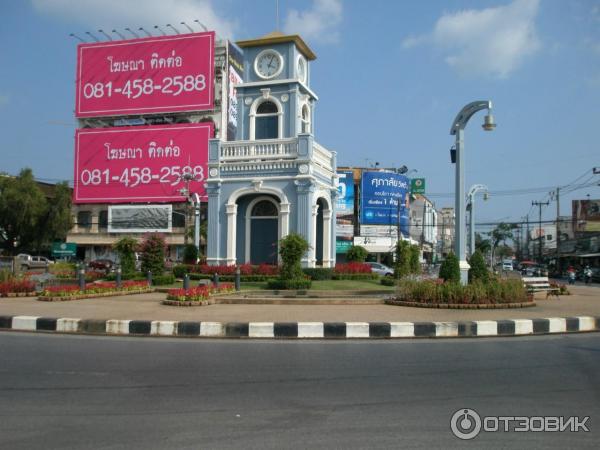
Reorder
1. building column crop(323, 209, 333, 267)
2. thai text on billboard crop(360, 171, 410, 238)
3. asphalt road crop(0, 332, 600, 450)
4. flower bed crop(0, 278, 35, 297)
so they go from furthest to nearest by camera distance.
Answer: thai text on billboard crop(360, 171, 410, 238) < building column crop(323, 209, 333, 267) < flower bed crop(0, 278, 35, 297) < asphalt road crop(0, 332, 600, 450)

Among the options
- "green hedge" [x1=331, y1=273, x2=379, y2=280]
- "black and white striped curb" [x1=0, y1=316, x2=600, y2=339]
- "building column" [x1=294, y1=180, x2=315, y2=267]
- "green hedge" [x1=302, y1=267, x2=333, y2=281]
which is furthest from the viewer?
"green hedge" [x1=331, y1=273, x2=379, y2=280]

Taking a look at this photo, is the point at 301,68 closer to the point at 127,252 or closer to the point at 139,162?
the point at 127,252

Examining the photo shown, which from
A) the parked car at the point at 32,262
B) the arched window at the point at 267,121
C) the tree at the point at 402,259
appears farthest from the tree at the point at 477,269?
the parked car at the point at 32,262

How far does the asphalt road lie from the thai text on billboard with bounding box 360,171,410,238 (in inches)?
2030

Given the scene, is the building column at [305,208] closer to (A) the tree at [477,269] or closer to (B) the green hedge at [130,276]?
(B) the green hedge at [130,276]

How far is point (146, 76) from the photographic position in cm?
5481

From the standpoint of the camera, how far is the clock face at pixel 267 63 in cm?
2359

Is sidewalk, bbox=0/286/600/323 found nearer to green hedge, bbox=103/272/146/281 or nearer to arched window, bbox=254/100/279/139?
green hedge, bbox=103/272/146/281

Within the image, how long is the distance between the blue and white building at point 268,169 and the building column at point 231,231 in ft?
0.14

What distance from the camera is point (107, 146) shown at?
2158 inches

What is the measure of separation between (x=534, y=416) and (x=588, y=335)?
5.82 metres

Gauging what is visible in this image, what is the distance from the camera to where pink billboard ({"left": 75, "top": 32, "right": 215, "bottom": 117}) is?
53.0 m

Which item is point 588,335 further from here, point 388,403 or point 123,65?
point 123,65

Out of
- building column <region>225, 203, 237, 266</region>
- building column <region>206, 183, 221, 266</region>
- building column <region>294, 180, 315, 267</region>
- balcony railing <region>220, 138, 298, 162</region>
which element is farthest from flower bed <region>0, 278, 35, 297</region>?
building column <region>294, 180, 315, 267</region>
